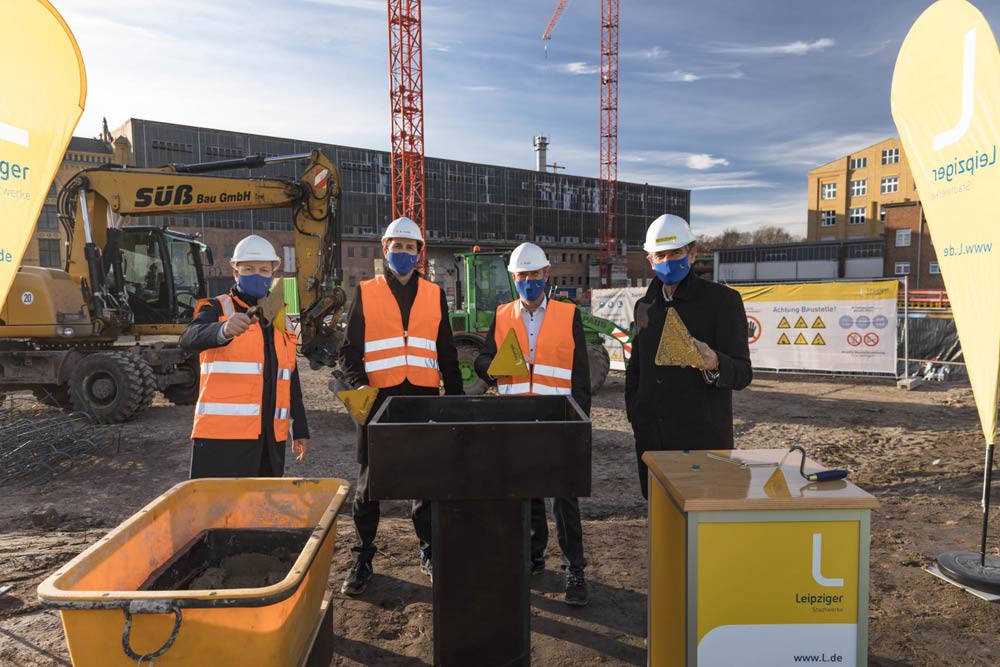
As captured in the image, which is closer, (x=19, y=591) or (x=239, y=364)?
(x=239, y=364)

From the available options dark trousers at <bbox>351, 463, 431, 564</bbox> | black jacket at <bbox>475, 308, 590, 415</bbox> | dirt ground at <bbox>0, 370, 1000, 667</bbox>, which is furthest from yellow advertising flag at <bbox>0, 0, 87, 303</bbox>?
black jacket at <bbox>475, 308, 590, 415</bbox>

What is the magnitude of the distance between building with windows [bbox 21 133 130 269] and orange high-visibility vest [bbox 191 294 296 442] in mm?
39915

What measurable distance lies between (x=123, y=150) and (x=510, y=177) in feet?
104

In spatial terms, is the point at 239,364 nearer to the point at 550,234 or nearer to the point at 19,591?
the point at 19,591

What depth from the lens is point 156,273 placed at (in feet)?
33.3

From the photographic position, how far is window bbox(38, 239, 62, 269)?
1489 inches

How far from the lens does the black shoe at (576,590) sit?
3.70m

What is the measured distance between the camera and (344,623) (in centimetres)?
350

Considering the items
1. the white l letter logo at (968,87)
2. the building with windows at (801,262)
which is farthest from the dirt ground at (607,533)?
the building with windows at (801,262)

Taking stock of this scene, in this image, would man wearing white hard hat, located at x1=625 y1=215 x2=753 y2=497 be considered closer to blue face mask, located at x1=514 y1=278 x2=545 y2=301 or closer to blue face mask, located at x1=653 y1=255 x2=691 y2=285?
blue face mask, located at x1=653 y1=255 x2=691 y2=285

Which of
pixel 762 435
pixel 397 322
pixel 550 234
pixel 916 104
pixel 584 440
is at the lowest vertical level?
pixel 762 435

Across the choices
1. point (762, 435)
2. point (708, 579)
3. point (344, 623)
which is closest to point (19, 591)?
point (344, 623)

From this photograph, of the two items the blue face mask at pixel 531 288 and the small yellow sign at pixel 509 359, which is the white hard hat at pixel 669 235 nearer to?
the blue face mask at pixel 531 288

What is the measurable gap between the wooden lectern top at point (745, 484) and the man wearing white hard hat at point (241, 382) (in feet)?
7.00
